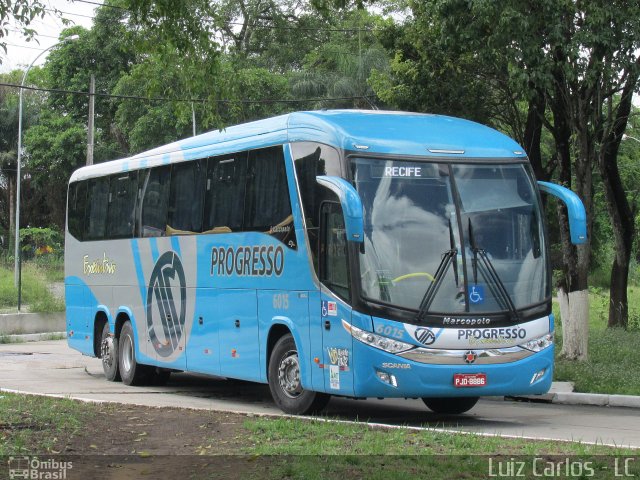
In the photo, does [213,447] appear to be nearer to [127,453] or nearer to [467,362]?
[127,453]

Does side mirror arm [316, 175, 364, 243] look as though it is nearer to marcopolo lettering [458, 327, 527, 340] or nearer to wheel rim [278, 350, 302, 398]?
marcopolo lettering [458, 327, 527, 340]

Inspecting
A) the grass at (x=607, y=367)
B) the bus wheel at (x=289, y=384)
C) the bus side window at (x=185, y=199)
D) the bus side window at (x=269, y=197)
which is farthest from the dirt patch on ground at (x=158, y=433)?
the grass at (x=607, y=367)

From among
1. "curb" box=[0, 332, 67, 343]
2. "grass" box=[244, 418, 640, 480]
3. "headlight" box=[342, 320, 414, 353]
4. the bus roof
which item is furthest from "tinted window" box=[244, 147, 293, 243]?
"curb" box=[0, 332, 67, 343]

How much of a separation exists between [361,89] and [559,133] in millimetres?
24748

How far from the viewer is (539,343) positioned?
12922 millimetres

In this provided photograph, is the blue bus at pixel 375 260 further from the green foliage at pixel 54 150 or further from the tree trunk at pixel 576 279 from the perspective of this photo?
the green foliage at pixel 54 150

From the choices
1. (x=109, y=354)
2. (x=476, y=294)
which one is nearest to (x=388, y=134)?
(x=476, y=294)

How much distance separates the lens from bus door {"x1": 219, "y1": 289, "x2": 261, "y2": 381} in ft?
48.2

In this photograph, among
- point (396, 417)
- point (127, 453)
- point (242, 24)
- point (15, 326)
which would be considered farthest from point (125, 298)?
point (242, 24)

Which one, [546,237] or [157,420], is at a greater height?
[546,237]

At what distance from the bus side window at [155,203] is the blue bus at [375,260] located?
1471 millimetres

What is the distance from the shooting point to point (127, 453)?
9.73 meters

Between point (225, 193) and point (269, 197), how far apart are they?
1.40 meters

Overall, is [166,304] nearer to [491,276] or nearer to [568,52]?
[491,276]
